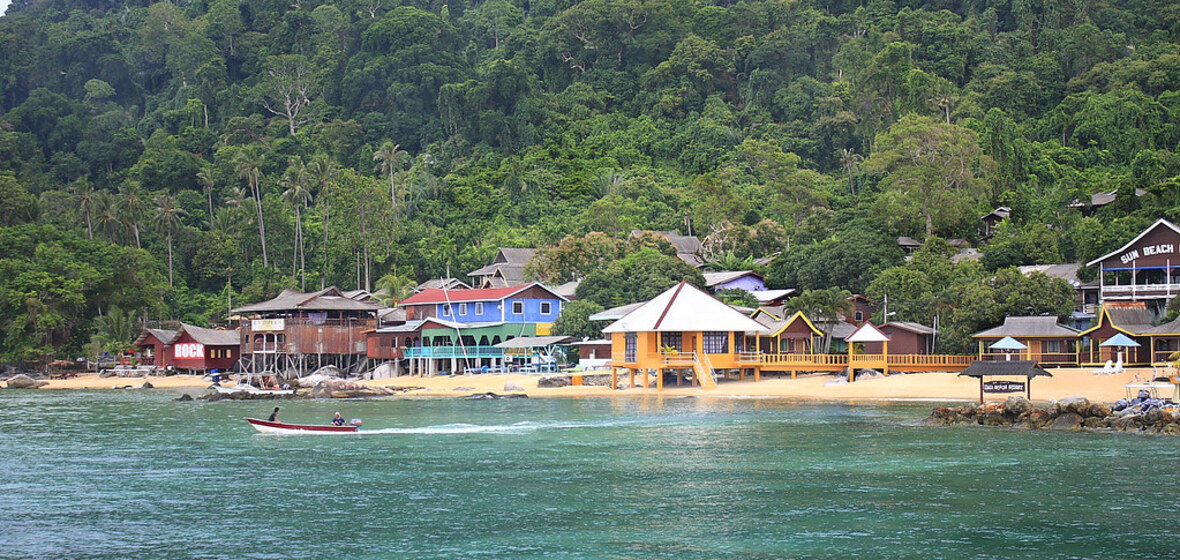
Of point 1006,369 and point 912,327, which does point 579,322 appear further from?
point 1006,369

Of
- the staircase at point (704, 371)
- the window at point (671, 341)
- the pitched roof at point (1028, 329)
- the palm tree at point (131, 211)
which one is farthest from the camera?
the palm tree at point (131, 211)

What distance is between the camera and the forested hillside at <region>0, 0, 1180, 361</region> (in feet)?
249

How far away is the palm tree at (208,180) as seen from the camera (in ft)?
349

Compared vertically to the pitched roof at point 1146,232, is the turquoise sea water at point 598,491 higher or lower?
lower

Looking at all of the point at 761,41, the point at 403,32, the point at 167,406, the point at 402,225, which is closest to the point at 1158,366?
the point at 167,406

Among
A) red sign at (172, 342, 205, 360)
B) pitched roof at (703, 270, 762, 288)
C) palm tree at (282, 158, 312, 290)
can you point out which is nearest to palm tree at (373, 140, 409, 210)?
palm tree at (282, 158, 312, 290)

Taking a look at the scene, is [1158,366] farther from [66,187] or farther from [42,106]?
[42,106]

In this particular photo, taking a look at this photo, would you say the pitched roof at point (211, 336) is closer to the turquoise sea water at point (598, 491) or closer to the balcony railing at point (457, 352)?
the balcony railing at point (457, 352)

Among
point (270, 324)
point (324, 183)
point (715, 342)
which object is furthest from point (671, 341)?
point (324, 183)

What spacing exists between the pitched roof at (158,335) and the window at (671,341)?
3949cm

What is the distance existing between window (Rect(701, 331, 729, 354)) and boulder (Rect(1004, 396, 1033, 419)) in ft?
57.9

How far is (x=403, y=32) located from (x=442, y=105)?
45.7 ft

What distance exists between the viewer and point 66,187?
383ft

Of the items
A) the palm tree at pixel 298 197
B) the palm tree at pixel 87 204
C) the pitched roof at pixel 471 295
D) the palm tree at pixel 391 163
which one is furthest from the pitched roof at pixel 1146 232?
the palm tree at pixel 87 204
